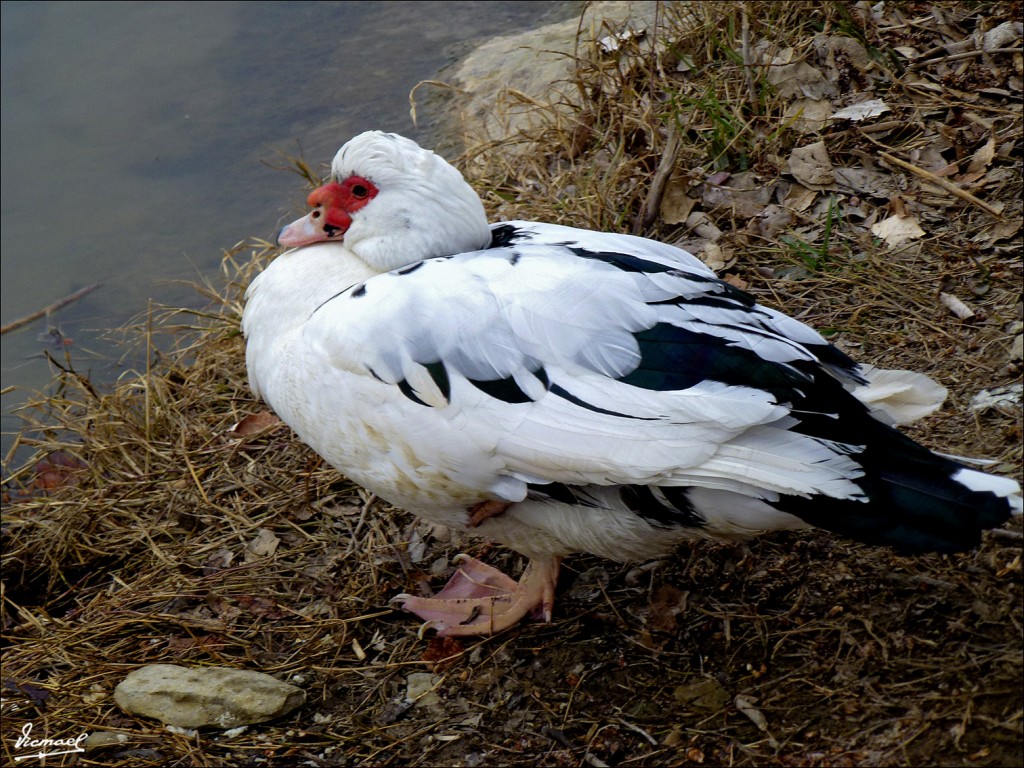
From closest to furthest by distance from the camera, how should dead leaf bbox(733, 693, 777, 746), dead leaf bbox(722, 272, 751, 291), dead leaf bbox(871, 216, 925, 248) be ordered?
1. dead leaf bbox(733, 693, 777, 746)
2. dead leaf bbox(871, 216, 925, 248)
3. dead leaf bbox(722, 272, 751, 291)

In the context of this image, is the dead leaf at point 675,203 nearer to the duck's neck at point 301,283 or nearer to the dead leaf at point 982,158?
the dead leaf at point 982,158

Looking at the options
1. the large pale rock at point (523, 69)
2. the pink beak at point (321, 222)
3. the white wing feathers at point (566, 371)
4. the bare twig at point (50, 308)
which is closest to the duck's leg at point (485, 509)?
the white wing feathers at point (566, 371)

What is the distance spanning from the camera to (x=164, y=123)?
6.11 meters

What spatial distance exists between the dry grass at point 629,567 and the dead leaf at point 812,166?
7 centimetres

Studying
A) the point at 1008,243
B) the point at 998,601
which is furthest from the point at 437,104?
the point at 998,601

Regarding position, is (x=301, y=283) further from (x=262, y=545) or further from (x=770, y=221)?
(x=770, y=221)

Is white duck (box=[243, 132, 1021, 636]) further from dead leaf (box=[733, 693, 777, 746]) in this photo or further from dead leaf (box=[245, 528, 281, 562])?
dead leaf (box=[245, 528, 281, 562])

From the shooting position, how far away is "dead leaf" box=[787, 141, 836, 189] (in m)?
3.64

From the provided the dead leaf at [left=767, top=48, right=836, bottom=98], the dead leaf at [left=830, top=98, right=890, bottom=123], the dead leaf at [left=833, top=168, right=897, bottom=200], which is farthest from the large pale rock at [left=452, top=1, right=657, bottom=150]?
the dead leaf at [left=833, top=168, right=897, bottom=200]

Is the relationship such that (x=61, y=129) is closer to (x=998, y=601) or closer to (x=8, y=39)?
(x=8, y=39)

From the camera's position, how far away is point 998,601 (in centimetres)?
233

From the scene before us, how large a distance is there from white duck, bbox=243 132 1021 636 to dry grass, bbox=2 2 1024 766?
374 millimetres

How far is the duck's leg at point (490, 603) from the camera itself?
2836 millimetres

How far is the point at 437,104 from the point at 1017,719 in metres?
4.53
